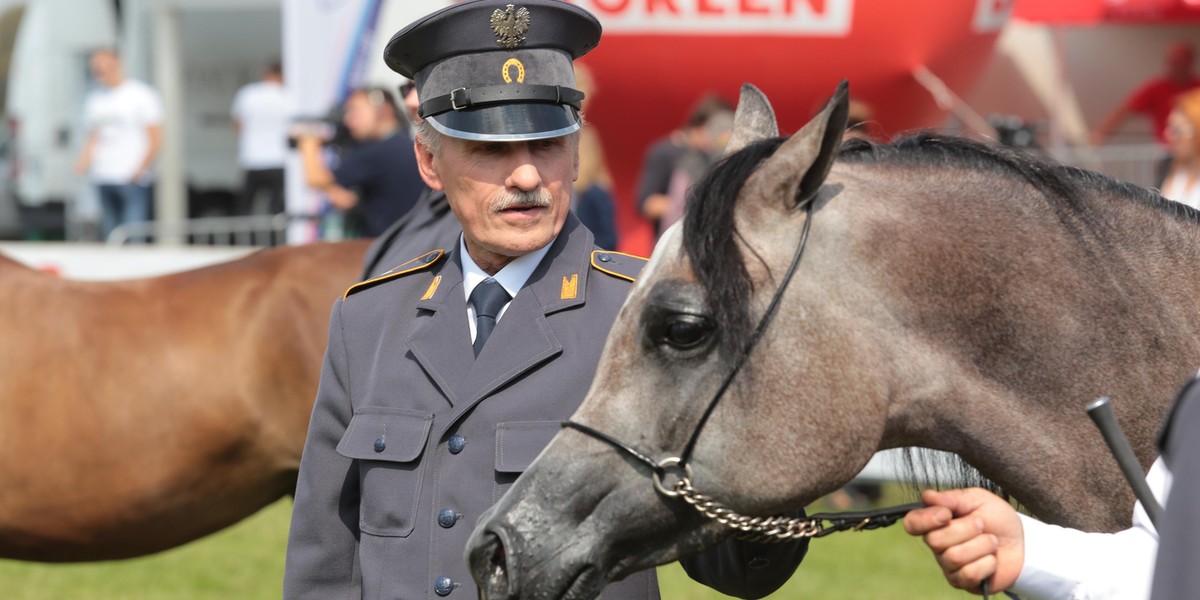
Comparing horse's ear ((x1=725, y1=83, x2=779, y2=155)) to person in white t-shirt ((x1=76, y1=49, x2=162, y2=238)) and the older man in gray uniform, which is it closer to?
the older man in gray uniform

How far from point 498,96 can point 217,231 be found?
936 centimetres

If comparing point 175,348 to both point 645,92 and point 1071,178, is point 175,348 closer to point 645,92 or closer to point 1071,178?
point 1071,178

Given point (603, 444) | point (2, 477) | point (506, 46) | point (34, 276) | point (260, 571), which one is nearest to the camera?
point (603, 444)

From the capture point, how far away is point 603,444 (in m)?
2.00

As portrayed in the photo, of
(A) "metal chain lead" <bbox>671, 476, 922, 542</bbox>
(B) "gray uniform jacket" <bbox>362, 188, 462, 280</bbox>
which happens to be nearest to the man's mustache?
(A) "metal chain lead" <bbox>671, 476, 922, 542</bbox>

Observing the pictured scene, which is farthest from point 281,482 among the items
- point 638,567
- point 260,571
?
point 638,567

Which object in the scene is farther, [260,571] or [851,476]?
[260,571]

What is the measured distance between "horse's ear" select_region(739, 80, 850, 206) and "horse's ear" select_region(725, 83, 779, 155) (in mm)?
229

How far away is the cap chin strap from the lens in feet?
7.58

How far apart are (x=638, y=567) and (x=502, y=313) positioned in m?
0.56

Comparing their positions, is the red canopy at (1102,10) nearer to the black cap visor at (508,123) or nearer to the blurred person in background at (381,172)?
the blurred person in background at (381,172)

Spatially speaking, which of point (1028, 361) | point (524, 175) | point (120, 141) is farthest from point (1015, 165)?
point (120, 141)

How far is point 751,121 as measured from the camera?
7.59 ft

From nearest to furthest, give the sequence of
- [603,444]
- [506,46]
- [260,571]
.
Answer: [603,444] → [506,46] → [260,571]
